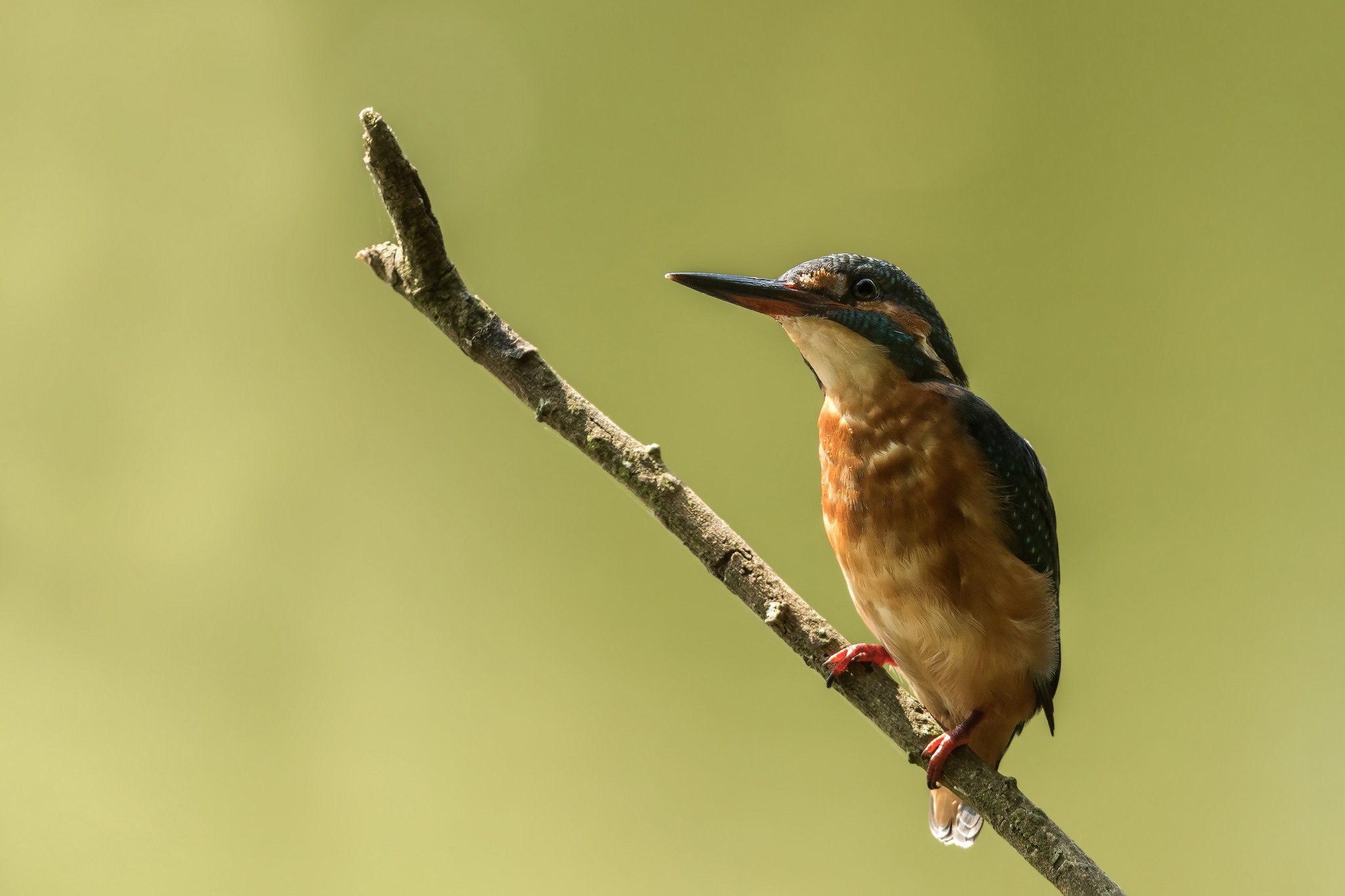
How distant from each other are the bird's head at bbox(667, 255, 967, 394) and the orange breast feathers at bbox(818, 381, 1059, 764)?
0.04 meters

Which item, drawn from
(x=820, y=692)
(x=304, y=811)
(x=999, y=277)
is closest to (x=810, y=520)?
(x=820, y=692)

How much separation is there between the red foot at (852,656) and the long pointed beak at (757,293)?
33 centimetres

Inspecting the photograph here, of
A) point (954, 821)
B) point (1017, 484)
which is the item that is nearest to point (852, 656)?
point (1017, 484)

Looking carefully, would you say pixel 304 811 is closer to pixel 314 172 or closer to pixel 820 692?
pixel 820 692

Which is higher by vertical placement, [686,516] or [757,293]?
[757,293]

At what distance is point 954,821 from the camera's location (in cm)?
118

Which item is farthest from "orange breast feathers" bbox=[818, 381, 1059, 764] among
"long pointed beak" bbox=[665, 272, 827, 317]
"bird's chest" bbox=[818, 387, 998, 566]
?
"long pointed beak" bbox=[665, 272, 827, 317]

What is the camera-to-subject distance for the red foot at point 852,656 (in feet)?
3.12

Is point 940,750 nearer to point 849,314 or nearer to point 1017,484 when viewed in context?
point 1017,484

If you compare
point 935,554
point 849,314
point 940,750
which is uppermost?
point 849,314

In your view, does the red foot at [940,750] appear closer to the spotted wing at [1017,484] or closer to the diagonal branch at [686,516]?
the diagonal branch at [686,516]

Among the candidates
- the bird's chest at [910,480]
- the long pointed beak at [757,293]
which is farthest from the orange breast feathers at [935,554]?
the long pointed beak at [757,293]

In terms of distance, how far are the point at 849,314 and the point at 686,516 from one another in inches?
10.1

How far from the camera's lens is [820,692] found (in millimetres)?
1958
